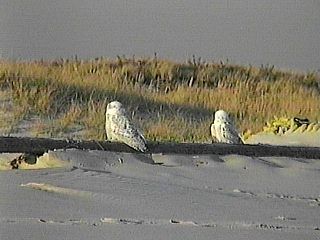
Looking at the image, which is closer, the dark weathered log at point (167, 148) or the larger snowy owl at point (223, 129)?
the dark weathered log at point (167, 148)

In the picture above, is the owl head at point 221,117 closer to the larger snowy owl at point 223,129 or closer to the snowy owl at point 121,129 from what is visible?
the larger snowy owl at point 223,129

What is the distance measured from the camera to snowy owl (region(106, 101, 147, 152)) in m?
2.28

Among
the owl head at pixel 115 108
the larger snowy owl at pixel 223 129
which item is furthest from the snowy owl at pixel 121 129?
the larger snowy owl at pixel 223 129

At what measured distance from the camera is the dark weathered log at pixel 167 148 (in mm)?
2191

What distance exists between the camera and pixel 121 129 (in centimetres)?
228

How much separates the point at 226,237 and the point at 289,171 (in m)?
0.32

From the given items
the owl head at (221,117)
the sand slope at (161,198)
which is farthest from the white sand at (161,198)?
the owl head at (221,117)

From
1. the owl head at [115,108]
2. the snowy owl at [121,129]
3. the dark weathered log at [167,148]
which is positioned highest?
the owl head at [115,108]

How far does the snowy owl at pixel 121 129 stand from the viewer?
7.49 ft

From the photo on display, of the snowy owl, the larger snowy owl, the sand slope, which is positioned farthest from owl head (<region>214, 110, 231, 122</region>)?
the snowy owl

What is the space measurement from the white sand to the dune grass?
0.30 ft

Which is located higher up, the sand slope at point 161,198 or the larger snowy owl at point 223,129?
the larger snowy owl at point 223,129

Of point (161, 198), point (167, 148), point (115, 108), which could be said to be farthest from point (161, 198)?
point (115, 108)

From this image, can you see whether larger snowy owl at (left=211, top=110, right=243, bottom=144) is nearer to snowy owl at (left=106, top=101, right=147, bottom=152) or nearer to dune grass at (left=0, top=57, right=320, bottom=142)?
dune grass at (left=0, top=57, right=320, bottom=142)
